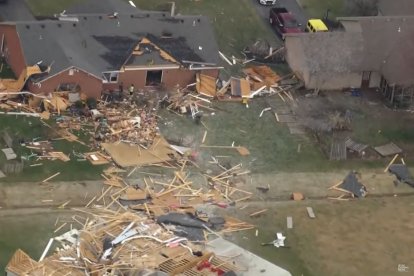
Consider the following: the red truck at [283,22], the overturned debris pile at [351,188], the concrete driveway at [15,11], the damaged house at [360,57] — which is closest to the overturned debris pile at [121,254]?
the overturned debris pile at [351,188]

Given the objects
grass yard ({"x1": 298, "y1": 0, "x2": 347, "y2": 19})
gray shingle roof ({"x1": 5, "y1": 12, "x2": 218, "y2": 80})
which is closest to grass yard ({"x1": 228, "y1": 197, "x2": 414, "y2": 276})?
gray shingle roof ({"x1": 5, "y1": 12, "x2": 218, "y2": 80})

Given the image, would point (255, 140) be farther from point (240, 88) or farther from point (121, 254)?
point (121, 254)

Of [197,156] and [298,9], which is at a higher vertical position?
[298,9]

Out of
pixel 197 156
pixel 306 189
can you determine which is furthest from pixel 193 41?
pixel 306 189

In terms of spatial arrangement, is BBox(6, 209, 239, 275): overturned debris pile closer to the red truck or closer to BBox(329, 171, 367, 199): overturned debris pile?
BBox(329, 171, 367, 199): overturned debris pile

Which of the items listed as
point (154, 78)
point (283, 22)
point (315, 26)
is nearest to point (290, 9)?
point (283, 22)

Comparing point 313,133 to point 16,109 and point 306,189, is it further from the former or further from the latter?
point 16,109

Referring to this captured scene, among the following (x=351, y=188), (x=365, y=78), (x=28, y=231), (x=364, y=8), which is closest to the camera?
(x=28, y=231)
